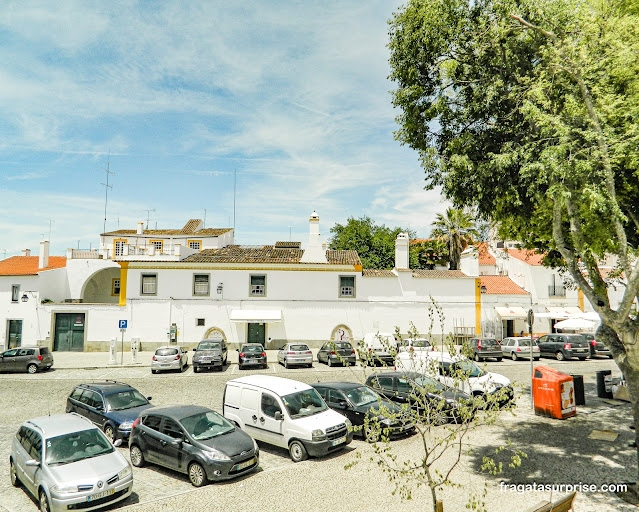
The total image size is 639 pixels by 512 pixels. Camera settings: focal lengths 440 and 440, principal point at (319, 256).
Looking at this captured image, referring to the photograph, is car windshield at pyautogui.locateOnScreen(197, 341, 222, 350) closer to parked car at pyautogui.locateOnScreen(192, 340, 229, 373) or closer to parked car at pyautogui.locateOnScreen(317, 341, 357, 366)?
parked car at pyautogui.locateOnScreen(192, 340, 229, 373)

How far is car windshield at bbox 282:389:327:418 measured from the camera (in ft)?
38.0

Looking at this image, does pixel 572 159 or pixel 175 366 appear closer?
pixel 572 159

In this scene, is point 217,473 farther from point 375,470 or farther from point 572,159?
point 572,159

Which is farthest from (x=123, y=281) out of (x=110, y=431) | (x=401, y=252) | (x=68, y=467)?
(x=68, y=467)

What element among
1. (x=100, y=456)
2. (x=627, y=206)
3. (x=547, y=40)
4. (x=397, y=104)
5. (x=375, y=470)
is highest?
(x=547, y=40)

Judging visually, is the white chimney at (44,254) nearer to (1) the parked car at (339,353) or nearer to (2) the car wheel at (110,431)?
(1) the parked car at (339,353)

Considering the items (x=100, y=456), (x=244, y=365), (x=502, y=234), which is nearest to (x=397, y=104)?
(x=502, y=234)

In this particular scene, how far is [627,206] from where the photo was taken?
372 inches

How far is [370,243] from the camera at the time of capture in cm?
5153

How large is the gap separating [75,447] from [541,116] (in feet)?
38.5

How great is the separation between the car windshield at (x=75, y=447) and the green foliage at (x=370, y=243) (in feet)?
132

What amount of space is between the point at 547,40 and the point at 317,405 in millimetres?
10449

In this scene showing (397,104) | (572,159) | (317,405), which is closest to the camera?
(572,159)

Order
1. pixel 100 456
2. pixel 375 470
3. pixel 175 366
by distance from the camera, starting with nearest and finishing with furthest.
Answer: pixel 100 456
pixel 375 470
pixel 175 366
